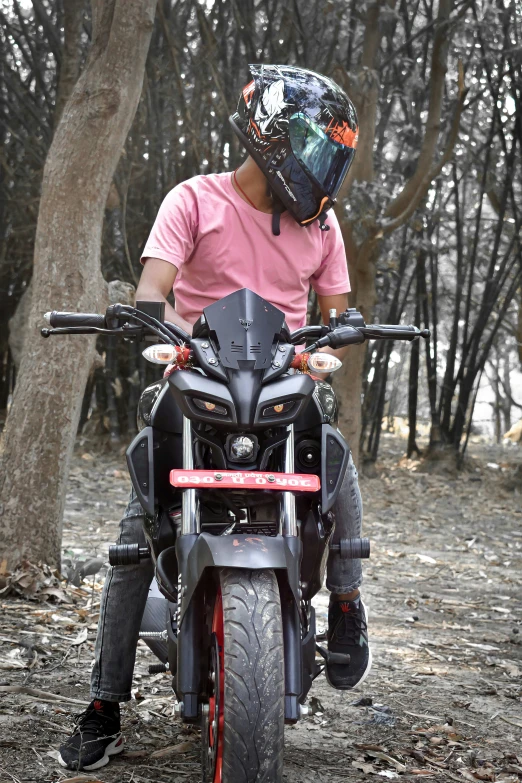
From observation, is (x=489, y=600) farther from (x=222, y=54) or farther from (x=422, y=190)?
(x=222, y=54)

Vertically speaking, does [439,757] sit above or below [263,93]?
below

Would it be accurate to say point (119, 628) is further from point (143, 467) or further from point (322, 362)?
point (322, 362)

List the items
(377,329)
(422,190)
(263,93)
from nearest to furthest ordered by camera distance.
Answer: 1. (377,329)
2. (263,93)
3. (422,190)

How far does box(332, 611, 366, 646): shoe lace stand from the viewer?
8.67ft

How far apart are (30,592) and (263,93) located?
2540 mm

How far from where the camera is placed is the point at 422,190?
26.0 ft

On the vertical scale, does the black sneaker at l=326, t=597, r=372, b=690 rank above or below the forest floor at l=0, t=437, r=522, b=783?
above

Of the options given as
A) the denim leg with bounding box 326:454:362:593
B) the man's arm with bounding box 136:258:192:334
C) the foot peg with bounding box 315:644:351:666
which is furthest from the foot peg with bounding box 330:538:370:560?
the man's arm with bounding box 136:258:192:334

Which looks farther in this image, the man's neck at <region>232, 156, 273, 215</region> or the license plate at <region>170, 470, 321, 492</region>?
the man's neck at <region>232, 156, 273, 215</region>

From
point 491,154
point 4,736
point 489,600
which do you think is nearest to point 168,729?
point 4,736

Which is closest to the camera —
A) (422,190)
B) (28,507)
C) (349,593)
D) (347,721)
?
(349,593)

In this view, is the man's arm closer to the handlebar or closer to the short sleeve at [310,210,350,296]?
the handlebar

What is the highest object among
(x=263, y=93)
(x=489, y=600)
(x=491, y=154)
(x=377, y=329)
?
(x=491, y=154)

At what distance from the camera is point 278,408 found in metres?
1.98
